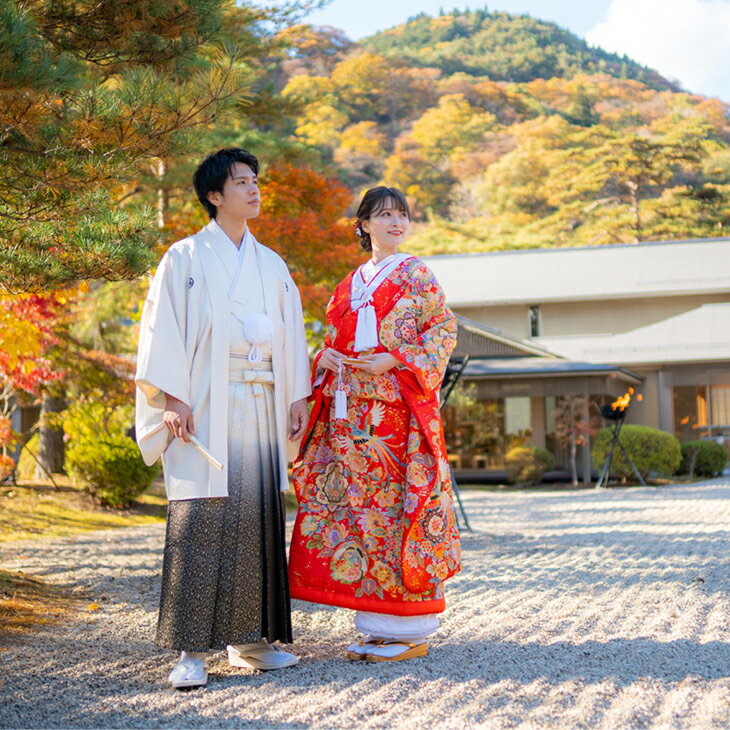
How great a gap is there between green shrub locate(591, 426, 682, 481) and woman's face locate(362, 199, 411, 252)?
43.7 feet

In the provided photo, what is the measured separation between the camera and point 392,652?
3.57 metres

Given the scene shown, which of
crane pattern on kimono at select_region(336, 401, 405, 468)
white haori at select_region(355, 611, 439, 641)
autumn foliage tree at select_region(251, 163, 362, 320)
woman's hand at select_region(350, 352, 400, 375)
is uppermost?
autumn foliage tree at select_region(251, 163, 362, 320)

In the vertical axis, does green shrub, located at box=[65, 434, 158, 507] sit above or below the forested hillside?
below

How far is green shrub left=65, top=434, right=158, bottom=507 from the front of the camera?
1002cm

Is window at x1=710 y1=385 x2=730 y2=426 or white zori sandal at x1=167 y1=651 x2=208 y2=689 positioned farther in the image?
window at x1=710 y1=385 x2=730 y2=426

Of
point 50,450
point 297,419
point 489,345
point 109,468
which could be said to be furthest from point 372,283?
point 489,345

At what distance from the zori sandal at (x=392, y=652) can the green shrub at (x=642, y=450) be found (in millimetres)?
13455

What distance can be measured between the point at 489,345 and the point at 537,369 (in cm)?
197

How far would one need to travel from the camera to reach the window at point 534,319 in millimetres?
23000

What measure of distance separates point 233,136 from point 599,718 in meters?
10.3

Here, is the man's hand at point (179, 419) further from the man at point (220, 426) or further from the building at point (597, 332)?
the building at point (597, 332)

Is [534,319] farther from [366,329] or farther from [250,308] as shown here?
[250,308]

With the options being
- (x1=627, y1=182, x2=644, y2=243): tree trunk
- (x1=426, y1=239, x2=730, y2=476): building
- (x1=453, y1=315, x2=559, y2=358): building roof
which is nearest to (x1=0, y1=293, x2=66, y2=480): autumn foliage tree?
(x1=426, y1=239, x2=730, y2=476): building

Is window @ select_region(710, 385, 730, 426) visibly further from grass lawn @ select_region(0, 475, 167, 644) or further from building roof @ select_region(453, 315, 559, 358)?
grass lawn @ select_region(0, 475, 167, 644)
